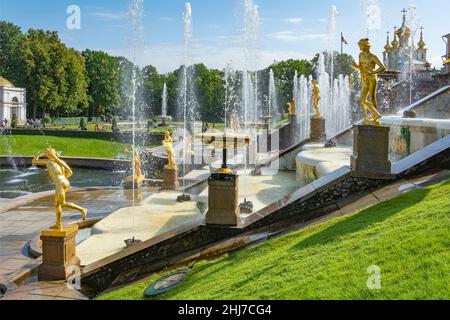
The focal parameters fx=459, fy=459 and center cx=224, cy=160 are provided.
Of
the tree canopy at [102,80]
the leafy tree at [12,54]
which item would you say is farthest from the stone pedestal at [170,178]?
the leafy tree at [12,54]

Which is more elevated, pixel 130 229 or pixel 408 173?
pixel 408 173

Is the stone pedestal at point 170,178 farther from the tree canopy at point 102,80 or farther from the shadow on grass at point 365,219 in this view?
the tree canopy at point 102,80

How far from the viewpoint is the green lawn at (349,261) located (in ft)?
15.0

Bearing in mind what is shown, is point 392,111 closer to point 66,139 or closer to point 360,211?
point 360,211

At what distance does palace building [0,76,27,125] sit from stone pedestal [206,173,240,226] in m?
63.2

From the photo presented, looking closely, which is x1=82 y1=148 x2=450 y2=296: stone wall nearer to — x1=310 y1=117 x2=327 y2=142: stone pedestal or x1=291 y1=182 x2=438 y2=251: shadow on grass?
x1=291 y1=182 x2=438 y2=251: shadow on grass

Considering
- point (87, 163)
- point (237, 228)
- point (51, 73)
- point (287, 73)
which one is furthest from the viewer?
point (287, 73)

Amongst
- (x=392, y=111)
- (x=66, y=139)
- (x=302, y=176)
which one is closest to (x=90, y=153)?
(x=66, y=139)

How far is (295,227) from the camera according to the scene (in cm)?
834

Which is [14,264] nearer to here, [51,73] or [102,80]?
[51,73]

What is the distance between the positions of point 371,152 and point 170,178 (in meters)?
12.8

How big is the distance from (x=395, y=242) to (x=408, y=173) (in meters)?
4.02

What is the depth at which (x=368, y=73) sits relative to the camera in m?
9.30

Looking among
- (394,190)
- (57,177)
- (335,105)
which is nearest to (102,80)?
(335,105)
